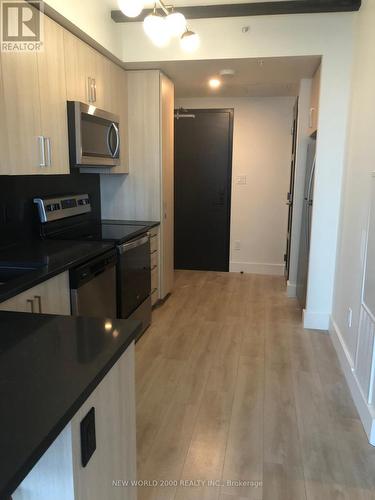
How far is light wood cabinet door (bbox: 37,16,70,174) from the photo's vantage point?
245 cm

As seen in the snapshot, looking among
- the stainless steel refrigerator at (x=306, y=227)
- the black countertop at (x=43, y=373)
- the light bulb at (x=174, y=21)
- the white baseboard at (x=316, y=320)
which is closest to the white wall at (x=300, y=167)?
the stainless steel refrigerator at (x=306, y=227)

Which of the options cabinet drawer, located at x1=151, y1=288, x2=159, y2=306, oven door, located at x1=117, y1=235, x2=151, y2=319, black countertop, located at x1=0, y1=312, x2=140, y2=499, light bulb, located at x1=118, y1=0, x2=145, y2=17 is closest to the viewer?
black countertop, located at x1=0, y1=312, x2=140, y2=499

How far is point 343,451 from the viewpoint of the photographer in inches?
80.9

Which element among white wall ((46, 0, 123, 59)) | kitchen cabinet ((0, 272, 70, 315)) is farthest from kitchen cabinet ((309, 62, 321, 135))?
kitchen cabinet ((0, 272, 70, 315))

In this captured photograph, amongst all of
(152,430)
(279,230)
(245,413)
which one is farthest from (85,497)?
(279,230)

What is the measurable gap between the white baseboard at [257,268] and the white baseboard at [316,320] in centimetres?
199

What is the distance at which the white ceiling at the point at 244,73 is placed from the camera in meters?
3.46

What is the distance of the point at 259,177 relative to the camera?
5.49m

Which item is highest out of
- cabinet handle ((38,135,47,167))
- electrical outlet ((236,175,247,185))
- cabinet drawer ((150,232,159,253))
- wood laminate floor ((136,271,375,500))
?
cabinet handle ((38,135,47,167))

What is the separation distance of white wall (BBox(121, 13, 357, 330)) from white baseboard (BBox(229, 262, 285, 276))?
202 centimetres

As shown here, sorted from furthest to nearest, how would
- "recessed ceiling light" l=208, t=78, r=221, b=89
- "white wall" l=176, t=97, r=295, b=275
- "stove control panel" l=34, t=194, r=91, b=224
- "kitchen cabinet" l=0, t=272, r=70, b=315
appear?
1. "white wall" l=176, t=97, r=295, b=275
2. "recessed ceiling light" l=208, t=78, r=221, b=89
3. "stove control panel" l=34, t=194, r=91, b=224
4. "kitchen cabinet" l=0, t=272, r=70, b=315

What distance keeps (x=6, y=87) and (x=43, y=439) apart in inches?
75.7

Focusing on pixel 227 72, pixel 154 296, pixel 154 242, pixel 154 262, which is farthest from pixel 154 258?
pixel 227 72

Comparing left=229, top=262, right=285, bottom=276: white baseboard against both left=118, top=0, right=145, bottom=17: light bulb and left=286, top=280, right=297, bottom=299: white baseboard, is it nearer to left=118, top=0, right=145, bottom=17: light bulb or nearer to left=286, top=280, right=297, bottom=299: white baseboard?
left=286, top=280, right=297, bottom=299: white baseboard
